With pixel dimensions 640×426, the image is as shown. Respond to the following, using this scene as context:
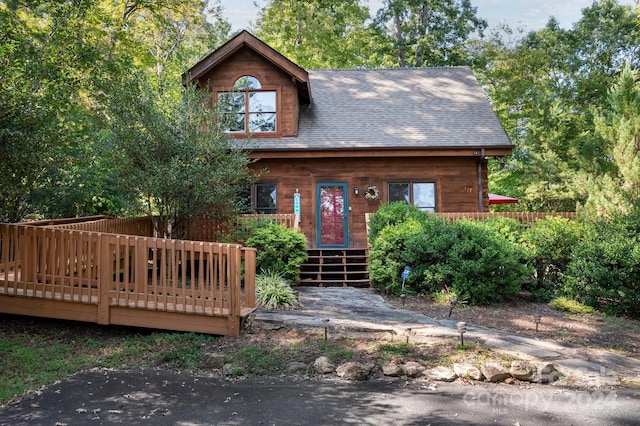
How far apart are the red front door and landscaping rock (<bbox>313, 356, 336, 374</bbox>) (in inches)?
300

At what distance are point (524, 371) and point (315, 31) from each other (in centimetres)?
2064

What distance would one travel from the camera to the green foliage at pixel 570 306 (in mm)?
7469

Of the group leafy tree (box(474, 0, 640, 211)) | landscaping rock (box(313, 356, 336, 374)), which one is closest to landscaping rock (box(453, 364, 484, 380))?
landscaping rock (box(313, 356, 336, 374))

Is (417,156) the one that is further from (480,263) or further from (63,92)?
(63,92)

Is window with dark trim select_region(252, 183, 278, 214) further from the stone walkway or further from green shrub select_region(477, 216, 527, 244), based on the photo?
green shrub select_region(477, 216, 527, 244)

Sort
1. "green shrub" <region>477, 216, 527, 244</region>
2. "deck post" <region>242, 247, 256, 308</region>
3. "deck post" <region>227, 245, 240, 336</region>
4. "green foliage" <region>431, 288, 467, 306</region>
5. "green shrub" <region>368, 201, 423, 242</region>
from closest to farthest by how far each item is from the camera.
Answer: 1. "deck post" <region>227, 245, 240, 336</region>
2. "deck post" <region>242, 247, 256, 308</region>
3. "green foliage" <region>431, 288, 467, 306</region>
4. "green shrub" <region>477, 216, 527, 244</region>
5. "green shrub" <region>368, 201, 423, 242</region>

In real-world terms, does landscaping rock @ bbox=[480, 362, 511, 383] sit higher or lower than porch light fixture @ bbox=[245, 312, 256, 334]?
lower

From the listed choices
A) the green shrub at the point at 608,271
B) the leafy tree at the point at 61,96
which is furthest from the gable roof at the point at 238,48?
the green shrub at the point at 608,271

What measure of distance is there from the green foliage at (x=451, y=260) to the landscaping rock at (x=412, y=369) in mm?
3238

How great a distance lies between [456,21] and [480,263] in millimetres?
19350

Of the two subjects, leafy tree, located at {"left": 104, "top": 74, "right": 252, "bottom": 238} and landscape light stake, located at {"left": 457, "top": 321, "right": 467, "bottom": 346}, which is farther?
leafy tree, located at {"left": 104, "top": 74, "right": 252, "bottom": 238}

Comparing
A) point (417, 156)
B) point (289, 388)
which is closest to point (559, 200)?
point (417, 156)

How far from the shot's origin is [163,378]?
464 centimetres

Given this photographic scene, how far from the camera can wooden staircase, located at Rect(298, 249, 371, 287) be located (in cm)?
974
